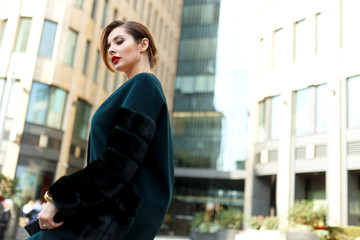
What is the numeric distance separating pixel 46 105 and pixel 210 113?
21.8m

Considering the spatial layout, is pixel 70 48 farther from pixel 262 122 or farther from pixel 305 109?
pixel 305 109

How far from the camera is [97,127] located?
67.7 inches

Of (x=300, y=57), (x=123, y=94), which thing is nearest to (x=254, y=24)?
(x=300, y=57)

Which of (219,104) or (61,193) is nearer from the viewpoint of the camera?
(61,193)

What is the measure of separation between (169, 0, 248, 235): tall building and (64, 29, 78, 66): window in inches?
728

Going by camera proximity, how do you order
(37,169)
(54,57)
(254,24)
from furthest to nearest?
(254,24)
(54,57)
(37,169)

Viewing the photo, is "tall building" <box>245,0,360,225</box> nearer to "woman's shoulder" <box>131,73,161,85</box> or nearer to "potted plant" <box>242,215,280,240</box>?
"potted plant" <box>242,215,280,240</box>

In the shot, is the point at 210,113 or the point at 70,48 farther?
the point at 210,113

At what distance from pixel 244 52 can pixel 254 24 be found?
6201 mm

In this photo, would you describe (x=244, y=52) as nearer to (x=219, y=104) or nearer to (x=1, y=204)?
(x=219, y=104)

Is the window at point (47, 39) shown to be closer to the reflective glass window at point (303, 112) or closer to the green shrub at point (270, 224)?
the green shrub at point (270, 224)

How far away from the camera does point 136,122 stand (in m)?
1.57

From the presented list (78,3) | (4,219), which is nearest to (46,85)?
(78,3)

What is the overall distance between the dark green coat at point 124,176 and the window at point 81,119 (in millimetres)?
24465
